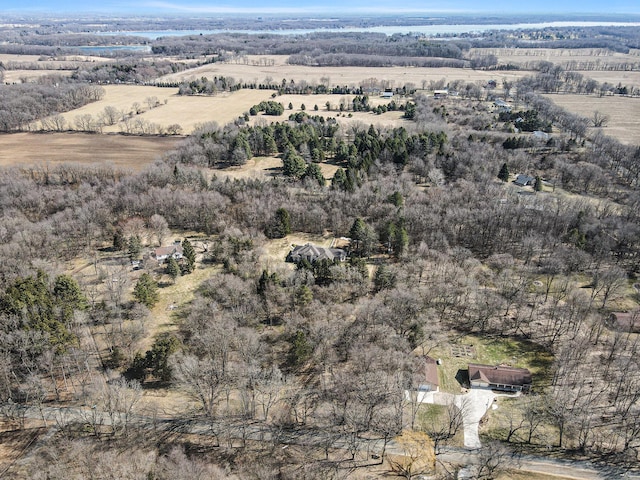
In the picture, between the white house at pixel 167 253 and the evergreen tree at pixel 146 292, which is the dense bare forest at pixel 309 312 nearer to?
the evergreen tree at pixel 146 292

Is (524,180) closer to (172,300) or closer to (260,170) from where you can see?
(260,170)

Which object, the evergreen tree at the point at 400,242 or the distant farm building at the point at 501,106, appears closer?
the evergreen tree at the point at 400,242

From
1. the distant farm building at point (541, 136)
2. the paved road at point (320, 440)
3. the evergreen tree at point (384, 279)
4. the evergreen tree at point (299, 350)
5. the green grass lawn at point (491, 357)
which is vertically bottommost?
the paved road at point (320, 440)

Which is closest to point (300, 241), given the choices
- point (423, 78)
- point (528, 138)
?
point (528, 138)

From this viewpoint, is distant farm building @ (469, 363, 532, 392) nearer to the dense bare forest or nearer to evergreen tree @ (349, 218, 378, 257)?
the dense bare forest

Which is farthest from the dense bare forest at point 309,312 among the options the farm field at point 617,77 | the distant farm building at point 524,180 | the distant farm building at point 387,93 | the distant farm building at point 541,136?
the farm field at point 617,77

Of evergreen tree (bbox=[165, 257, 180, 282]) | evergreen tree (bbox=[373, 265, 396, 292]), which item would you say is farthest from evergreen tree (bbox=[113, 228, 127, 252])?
evergreen tree (bbox=[373, 265, 396, 292])

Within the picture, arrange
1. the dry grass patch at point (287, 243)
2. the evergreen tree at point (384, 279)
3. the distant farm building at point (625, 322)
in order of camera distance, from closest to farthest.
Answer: the distant farm building at point (625, 322) → the evergreen tree at point (384, 279) → the dry grass patch at point (287, 243)
